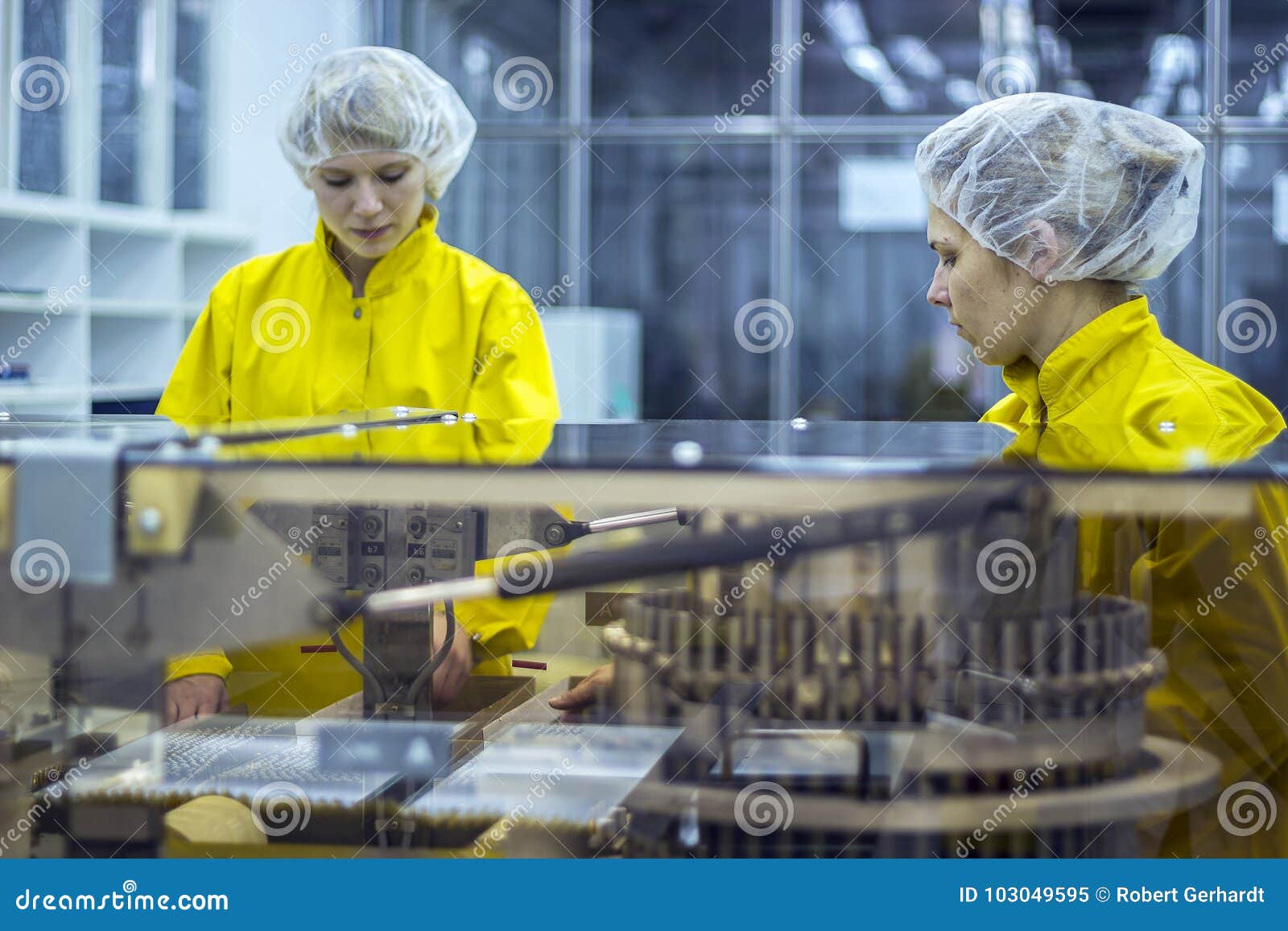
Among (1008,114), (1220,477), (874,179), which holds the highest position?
(874,179)

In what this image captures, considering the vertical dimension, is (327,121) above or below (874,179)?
below

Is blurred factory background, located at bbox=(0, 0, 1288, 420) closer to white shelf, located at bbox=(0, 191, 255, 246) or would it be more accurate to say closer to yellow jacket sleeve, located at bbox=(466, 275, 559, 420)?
white shelf, located at bbox=(0, 191, 255, 246)

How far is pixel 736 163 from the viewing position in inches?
258

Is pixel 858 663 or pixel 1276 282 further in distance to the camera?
pixel 1276 282

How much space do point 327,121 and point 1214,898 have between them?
1415mm

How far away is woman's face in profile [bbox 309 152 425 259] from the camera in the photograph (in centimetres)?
Answer: 168

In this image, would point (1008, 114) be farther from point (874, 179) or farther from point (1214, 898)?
point (874, 179)

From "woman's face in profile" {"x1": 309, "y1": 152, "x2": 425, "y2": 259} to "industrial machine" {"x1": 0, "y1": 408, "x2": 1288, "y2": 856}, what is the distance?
715 mm

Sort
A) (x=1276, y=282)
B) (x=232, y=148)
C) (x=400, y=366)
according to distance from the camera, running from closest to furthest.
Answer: (x=400, y=366) → (x=232, y=148) → (x=1276, y=282)

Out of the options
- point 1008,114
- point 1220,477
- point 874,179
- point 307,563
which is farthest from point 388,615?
point 874,179

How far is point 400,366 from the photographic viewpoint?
1.64m

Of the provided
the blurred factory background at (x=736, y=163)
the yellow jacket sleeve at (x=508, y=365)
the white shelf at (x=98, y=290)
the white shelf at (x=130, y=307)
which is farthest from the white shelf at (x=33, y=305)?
the yellow jacket sleeve at (x=508, y=365)

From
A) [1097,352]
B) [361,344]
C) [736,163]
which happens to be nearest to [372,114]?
[361,344]

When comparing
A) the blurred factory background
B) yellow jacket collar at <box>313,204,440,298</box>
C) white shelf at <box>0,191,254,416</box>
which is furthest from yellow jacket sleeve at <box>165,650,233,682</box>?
the blurred factory background
